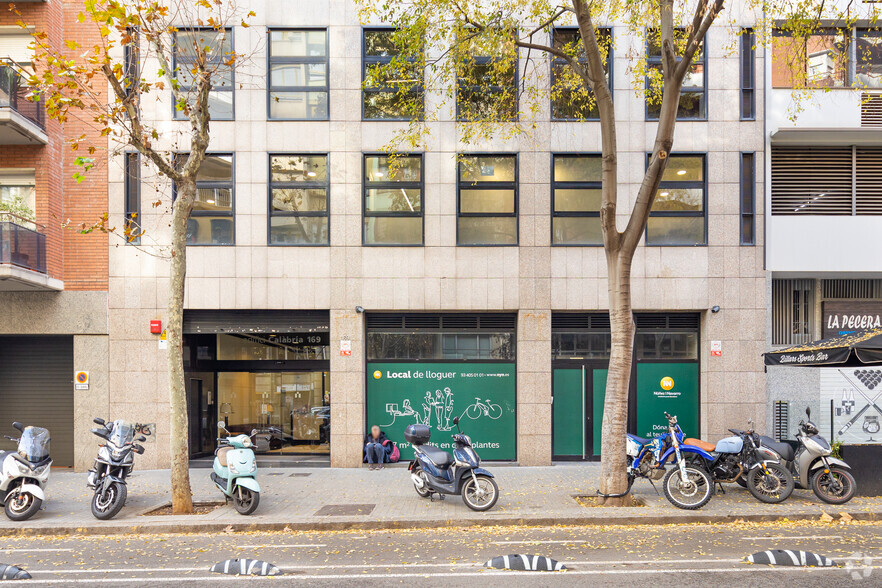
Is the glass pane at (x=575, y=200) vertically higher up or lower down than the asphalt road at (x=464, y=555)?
higher up

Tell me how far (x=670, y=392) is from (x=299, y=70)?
11.0m

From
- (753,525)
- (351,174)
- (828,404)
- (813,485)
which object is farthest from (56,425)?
(828,404)

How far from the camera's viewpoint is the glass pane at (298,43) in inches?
554

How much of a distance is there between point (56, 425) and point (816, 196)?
18021 mm

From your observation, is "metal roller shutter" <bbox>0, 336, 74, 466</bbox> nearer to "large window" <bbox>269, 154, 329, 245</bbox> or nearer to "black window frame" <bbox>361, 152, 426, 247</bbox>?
"large window" <bbox>269, 154, 329, 245</bbox>

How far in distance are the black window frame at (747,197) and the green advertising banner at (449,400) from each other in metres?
5.93

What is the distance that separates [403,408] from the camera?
1412 centimetres

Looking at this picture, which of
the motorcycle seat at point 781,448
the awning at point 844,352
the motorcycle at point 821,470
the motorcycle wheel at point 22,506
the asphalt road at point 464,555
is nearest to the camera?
the asphalt road at point 464,555

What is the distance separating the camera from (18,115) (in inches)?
499

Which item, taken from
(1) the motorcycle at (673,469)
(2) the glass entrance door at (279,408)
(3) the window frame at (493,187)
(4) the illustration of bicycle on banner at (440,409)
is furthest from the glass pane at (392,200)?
(1) the motorcycle at (673,469)

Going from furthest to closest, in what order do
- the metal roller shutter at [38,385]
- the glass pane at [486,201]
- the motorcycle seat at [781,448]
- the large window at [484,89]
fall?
the metal roller shutter at [38,385] < the glass pane at [486,201] < the large window at [484,89] < the motorcycle seat at [781,448]

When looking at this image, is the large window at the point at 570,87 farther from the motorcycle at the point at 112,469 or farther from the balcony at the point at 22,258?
the balcony at the point at 22,258

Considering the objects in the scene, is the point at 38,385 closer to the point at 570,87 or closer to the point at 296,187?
the point at 296,187

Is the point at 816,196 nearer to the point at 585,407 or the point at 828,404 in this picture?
the point at 828,404
